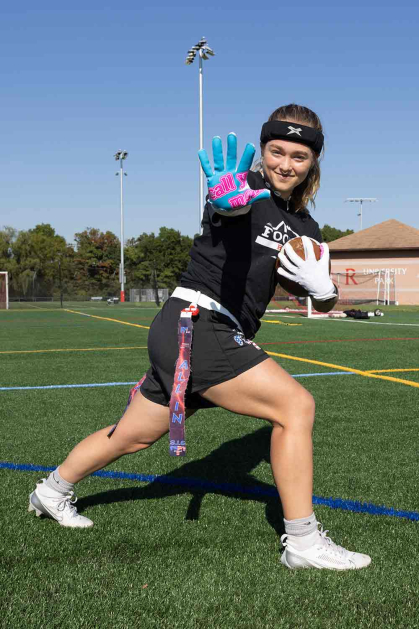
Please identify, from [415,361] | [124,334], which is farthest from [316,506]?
[124,334]

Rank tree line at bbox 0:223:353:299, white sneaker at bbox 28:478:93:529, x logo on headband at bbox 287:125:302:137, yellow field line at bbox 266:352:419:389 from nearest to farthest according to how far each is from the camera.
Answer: x logo on headband at bbox 287:125:302:137, white sneaker at bbox 28:478:93:529, yellow field line at bbox 266:352:419:389, tree line at bbox 0:223:353:299

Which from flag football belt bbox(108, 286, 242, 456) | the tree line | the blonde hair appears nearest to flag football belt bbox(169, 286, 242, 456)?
flag football belt bbox(108, 286, 242, 456)

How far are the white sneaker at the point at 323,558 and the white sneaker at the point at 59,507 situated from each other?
1.05 metres

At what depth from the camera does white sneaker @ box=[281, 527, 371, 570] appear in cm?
274

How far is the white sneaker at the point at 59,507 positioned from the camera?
3.23m

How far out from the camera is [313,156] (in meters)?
2.99

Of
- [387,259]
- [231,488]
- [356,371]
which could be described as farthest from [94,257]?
[231,488]

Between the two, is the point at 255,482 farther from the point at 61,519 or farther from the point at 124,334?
the point at 124,334

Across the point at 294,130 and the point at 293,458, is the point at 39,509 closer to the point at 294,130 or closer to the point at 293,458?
the point at 293,458

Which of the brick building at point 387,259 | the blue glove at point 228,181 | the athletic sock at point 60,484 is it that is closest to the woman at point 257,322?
the blue glove at point 228,181

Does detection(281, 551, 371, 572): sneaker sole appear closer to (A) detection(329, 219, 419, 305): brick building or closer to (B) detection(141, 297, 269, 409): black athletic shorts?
(B) detection(141, 297, 269, 409): black athletic shorts

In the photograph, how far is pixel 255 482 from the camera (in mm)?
3977

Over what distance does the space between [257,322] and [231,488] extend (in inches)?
48.3

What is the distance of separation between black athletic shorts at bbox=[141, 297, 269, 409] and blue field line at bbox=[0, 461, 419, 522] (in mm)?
1077
